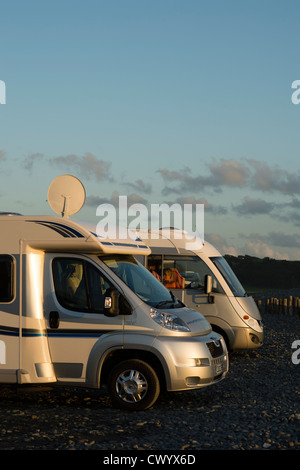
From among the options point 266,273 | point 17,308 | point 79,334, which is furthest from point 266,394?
point 266,273

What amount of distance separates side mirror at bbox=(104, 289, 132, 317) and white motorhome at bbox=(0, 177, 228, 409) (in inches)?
0.6

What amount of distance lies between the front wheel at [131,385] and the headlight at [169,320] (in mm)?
615

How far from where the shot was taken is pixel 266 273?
76688 millimetres

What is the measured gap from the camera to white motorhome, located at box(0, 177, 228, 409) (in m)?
9.49

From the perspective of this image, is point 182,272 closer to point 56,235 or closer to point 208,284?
point 208,284

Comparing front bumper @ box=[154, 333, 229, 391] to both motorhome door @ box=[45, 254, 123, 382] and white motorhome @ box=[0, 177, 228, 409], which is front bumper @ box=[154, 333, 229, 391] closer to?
white motorhome @ box=[0, 177, 228, 409]

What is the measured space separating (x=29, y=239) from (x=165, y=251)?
593 cm

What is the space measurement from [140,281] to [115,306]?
86 centimetres

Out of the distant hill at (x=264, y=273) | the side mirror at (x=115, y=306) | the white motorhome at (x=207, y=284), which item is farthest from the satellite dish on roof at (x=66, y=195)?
the distant hill at (x=264, y=273)

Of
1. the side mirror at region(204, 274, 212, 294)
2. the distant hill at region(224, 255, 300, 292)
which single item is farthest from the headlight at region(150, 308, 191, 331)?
the distant hill at region(224, 255, 300, 292)

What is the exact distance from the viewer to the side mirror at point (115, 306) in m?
9.50

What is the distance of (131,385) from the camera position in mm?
9547

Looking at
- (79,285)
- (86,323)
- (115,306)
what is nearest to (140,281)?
(115,306)

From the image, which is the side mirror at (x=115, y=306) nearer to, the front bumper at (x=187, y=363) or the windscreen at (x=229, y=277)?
the front bumper at (x=187, y=363)
